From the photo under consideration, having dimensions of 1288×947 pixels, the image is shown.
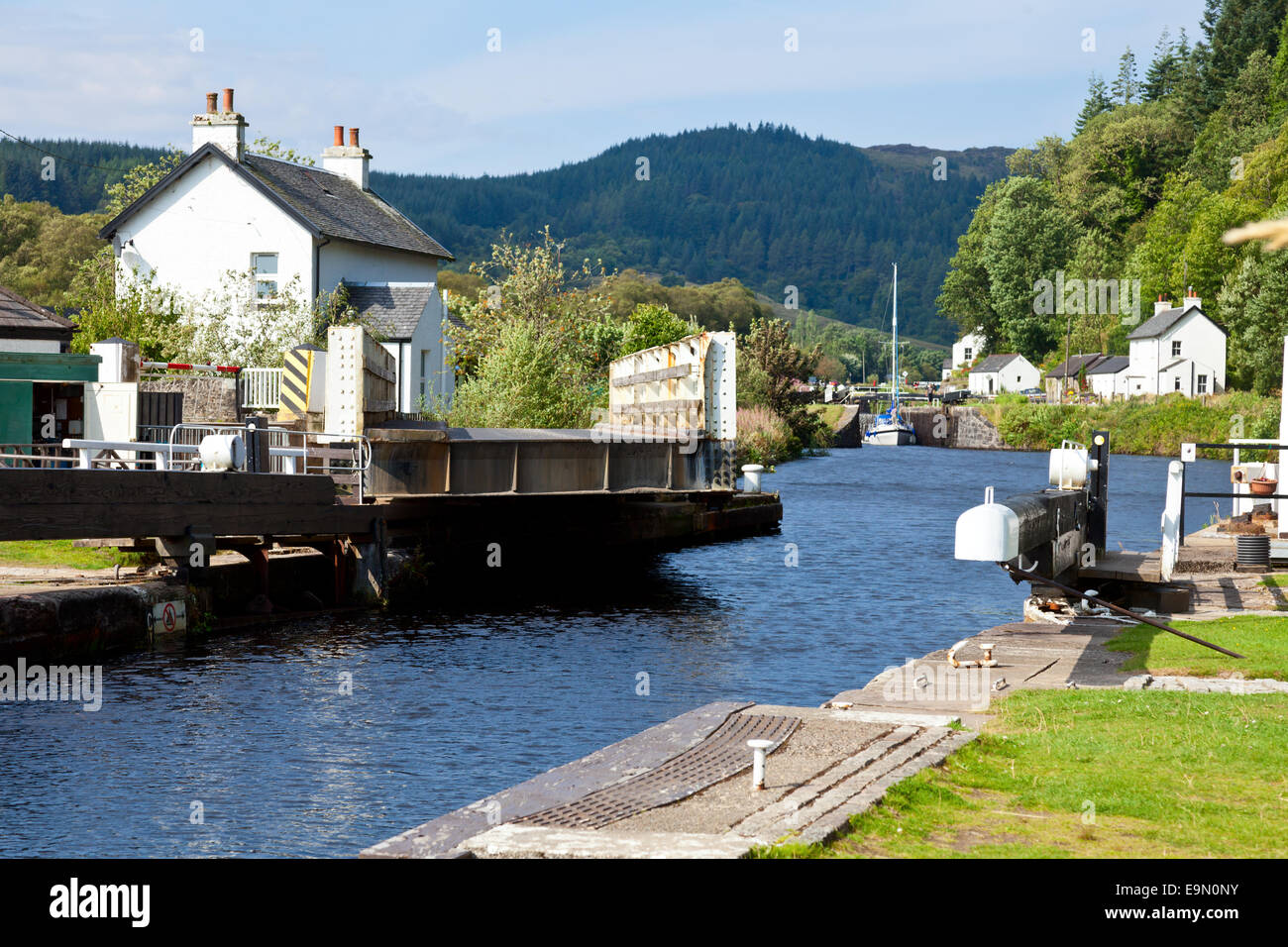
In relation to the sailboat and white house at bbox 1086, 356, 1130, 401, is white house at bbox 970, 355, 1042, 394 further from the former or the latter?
the sailboat

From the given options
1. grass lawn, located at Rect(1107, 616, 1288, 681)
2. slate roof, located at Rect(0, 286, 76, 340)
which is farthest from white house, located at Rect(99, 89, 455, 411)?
grass lawn, located at Rect(1107, 616, 1288, 681)

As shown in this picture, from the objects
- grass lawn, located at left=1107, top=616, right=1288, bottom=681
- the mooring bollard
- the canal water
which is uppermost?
the mooring bollard

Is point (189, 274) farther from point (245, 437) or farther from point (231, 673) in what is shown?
point (231, 673)

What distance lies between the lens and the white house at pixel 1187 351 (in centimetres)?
10438

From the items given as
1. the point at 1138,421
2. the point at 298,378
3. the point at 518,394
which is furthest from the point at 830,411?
the point at 298,378

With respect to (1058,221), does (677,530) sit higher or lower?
lower

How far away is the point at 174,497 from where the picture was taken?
749 inches

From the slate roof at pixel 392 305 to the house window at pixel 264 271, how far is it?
299 centimetres

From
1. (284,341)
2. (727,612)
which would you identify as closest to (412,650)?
(727,612)

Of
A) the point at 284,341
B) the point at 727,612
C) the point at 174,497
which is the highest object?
the point at 284,341

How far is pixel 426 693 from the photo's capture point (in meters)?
16.3

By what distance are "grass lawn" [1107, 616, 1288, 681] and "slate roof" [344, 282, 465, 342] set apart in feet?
120

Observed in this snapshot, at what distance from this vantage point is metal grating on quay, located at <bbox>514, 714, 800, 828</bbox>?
8.20m
